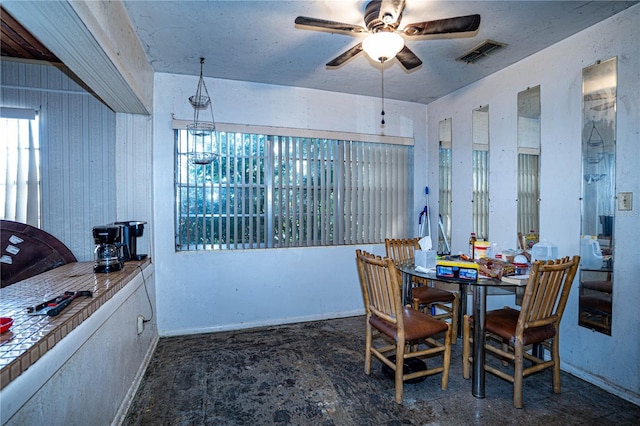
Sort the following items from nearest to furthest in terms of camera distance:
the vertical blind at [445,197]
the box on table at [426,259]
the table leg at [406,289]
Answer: the box on table at [426,259] → the table leg at [406,289] → the vertical blind at [445,197]

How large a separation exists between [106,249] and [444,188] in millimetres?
3596

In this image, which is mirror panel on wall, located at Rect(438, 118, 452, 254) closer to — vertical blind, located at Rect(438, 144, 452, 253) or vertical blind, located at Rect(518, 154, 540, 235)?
vertical blind, located at Rect(438, 144, 452, 253)

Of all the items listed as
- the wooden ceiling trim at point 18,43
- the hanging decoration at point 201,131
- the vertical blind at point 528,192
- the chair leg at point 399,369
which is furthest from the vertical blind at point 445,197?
the wooden ceiling trim at point 18,43

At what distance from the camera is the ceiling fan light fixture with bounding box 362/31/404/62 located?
1.90 m

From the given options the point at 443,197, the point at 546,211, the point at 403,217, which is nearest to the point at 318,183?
the point at 403,217

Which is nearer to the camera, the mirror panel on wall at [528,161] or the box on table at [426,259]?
the box on table at [426,259]

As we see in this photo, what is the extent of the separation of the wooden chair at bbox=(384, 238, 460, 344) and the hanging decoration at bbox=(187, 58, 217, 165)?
2.10 metres

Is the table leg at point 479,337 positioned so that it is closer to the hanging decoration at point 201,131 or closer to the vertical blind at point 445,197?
the vertical blind at point 445,197

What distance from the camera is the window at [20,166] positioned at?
2.71m

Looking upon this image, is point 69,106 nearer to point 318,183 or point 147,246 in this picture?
point 147,246

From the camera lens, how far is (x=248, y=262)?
11.5ft

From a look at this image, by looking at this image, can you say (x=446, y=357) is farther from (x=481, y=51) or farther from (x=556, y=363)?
(x=481, y=51)

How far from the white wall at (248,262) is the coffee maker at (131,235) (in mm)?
414

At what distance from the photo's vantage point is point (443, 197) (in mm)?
4008
